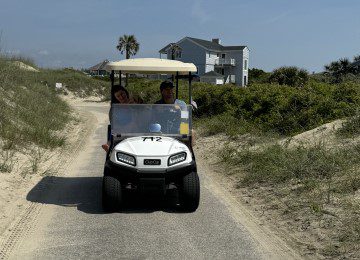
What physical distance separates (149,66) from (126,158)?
1708 mm

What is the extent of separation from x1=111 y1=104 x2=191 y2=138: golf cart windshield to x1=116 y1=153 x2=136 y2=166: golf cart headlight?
0.83 m

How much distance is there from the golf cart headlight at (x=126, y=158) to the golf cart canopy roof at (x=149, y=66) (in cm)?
157

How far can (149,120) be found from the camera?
314 inches

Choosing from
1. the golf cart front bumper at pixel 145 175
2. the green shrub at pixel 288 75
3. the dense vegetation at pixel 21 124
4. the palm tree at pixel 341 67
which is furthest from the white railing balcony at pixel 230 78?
the golf cart front bumper at pixel 145 175

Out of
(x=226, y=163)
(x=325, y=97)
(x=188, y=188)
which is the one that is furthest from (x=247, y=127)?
(x=188, y=188)

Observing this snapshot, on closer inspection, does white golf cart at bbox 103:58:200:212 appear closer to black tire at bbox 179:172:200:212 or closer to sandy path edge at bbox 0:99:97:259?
black tire at bbox 179:172:200:212

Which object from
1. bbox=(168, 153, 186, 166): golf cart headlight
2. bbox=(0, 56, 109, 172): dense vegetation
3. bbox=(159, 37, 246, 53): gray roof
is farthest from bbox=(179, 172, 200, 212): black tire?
bbox=(159, 37, 246, 53): gray roof

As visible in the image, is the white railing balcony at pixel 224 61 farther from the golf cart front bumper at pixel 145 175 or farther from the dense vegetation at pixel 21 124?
the golf cart front bumper at pixel 145 175

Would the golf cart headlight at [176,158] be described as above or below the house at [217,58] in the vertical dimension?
below

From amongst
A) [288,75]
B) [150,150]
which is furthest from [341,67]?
[150,150]

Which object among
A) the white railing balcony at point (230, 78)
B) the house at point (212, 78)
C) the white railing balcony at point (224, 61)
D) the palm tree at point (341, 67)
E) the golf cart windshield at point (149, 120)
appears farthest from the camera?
the white railing balcony at point (224, 61)

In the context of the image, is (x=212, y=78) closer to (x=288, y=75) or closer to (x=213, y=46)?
(x=213, y=46)

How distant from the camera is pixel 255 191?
881 centimetres

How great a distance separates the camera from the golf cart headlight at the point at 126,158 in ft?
22.8
